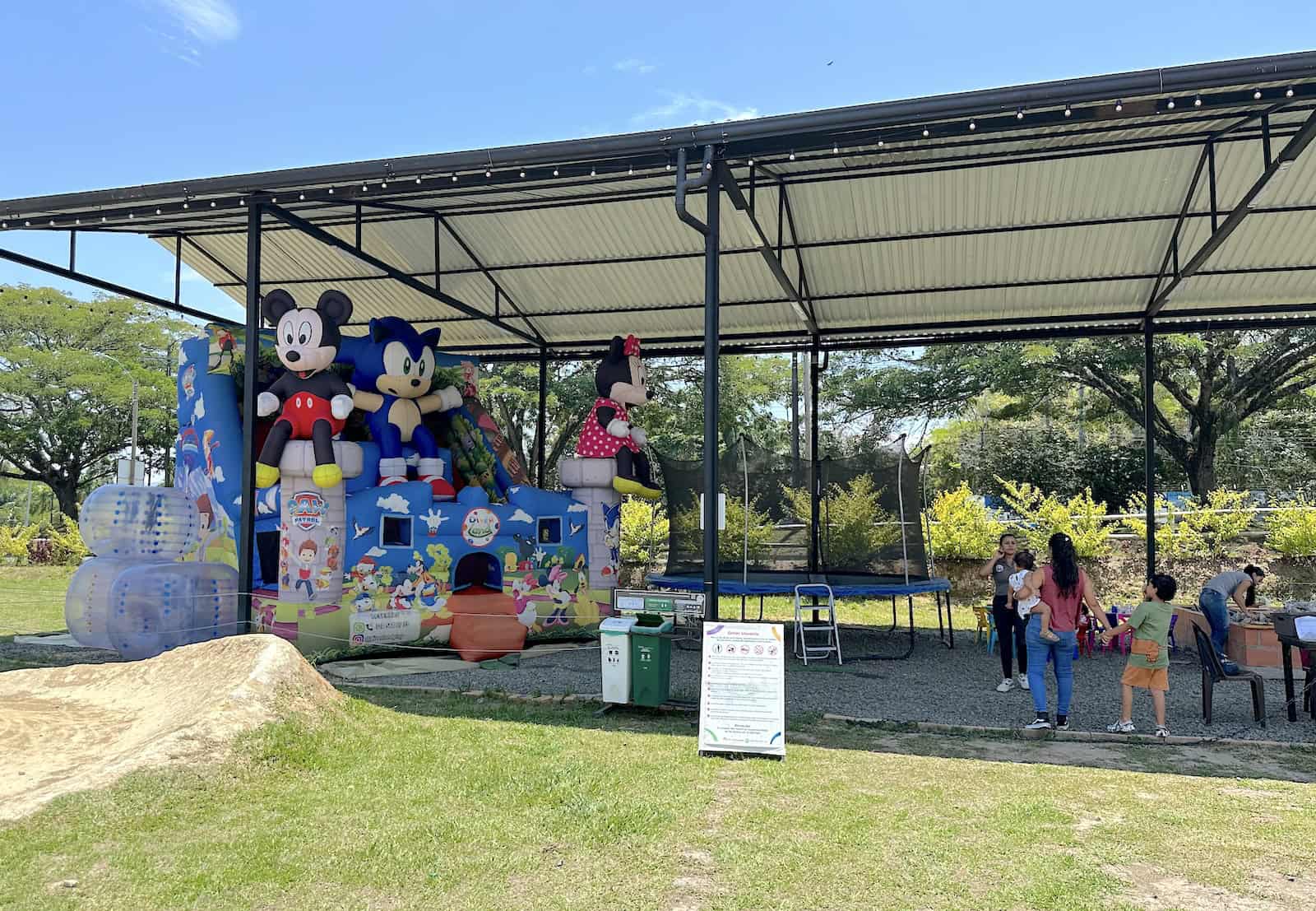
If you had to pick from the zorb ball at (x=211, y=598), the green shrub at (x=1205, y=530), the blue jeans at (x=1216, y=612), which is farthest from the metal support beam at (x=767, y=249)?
the green shrub at (x=1205, y=530)

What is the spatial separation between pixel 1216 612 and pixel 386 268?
926cm

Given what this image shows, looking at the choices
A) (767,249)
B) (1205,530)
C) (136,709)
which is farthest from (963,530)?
(136,709)

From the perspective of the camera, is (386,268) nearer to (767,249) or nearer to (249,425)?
(249,425)

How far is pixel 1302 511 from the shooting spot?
15258 millimetres

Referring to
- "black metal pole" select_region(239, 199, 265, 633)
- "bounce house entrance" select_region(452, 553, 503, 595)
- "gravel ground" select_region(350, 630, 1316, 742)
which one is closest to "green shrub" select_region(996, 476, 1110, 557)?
"gravel ground" select_region(350, 630, 1316, 742)

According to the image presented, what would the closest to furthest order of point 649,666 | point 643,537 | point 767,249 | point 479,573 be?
point 649,666 → point 767,249 → point 479,573 → point 643,537

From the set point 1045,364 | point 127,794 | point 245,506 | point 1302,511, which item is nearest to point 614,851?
point 127,794

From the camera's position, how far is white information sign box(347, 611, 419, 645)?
988 centimetres

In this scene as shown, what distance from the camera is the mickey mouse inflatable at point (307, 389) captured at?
963 centimetres

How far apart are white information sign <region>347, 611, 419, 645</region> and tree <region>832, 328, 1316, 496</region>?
16764mm

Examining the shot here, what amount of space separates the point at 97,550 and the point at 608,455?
5.63 metres

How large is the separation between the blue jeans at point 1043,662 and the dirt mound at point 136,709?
15.8ft

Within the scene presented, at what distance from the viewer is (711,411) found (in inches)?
277

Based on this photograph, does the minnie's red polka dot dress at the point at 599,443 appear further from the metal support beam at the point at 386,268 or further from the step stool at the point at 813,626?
the step stool at the point at 813,626
